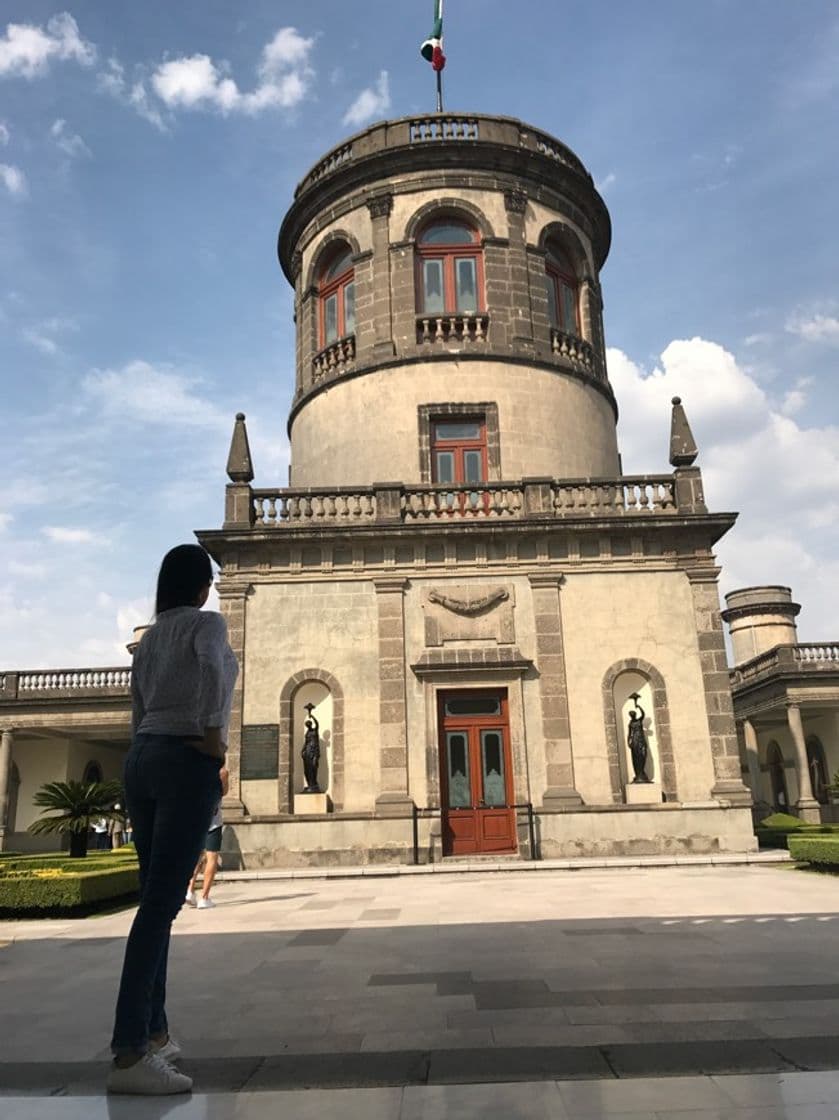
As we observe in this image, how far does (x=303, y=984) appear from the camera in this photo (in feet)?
20.1

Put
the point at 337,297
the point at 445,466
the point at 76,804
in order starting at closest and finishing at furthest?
the point at 76,804 → the point at 445,466 → the point at 337,297

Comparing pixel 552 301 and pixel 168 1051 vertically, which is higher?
pixel 552 301

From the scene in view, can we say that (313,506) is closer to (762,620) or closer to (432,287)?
(432,287)

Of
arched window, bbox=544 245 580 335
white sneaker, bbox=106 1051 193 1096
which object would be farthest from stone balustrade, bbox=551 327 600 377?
white sneaker, bbox=106 1051 193 1096

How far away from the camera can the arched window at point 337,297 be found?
23.5 meters

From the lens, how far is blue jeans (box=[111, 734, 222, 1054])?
3750 mm

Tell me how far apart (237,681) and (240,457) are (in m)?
5.03

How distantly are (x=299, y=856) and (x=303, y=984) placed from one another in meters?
11.7

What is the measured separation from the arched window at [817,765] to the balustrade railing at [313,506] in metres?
26.0

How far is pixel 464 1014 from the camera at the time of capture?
200 inches

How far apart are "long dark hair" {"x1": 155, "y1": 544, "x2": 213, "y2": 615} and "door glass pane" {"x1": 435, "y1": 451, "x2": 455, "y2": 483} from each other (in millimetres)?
17041

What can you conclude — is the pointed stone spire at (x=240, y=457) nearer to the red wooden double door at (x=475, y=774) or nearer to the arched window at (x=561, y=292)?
the red wooden double door at (x=475, y=774)

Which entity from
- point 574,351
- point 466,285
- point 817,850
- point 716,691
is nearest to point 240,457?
point 466,285

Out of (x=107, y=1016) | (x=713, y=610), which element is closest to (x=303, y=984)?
(x=107, y=1016)
